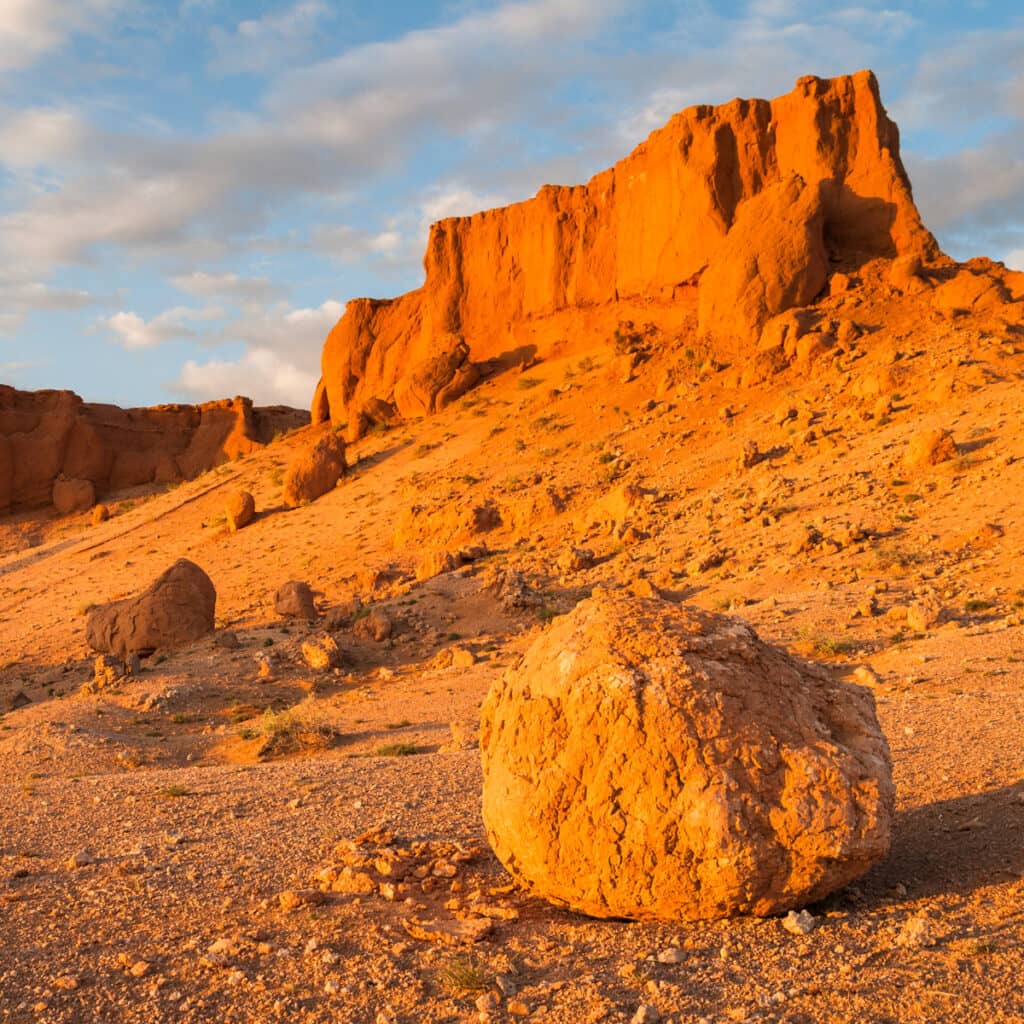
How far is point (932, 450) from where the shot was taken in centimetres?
1697

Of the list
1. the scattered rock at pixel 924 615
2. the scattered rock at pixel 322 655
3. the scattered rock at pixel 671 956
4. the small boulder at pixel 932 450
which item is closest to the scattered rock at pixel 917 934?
the scattered rock at pixel 671 956

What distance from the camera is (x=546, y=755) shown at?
14.8ft

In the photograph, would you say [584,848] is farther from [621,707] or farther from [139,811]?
[139,811]

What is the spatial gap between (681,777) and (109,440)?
43827 millimetres

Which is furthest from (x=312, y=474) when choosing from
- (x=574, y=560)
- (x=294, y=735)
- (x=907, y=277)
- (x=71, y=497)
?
(x=294, y=735)

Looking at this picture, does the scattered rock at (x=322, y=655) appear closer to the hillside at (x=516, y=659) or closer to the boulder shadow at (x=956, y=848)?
the hillside at (x=516, y=659)

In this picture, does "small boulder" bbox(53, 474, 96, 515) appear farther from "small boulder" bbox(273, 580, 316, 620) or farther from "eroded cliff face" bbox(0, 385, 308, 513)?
"small boulder" bbox(273, 580, 316, 620)

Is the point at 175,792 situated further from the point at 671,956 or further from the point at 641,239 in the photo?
the point at 641,239

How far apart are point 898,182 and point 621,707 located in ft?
80.9

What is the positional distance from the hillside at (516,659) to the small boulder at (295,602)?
2.08 ft

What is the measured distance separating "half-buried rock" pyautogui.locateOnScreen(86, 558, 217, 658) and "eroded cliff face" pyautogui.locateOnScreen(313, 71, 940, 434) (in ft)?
47.4

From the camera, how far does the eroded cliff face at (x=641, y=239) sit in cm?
2539

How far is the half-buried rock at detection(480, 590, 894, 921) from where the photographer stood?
13.6 ft

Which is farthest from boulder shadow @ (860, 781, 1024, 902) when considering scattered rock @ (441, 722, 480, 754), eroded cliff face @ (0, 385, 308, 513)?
eroded cliff face @ (0, 385, 308, 513)
